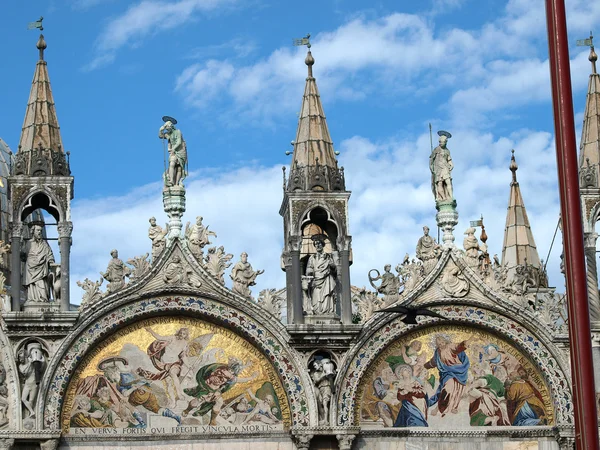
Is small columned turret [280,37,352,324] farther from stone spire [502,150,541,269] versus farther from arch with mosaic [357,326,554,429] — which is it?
stone spire [502,150,541,269]

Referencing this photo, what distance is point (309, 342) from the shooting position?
21.2m

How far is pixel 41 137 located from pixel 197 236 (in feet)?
9.54

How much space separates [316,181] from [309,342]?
2583mm

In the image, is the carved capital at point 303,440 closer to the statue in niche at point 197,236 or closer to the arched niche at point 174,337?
the arched niche at point 174,337

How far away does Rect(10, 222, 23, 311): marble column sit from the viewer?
68.0 ft

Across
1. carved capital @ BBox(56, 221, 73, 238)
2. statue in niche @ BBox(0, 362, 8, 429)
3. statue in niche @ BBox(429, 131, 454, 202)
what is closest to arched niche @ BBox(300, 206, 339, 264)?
statue in niche @ BBox(429, 131, 454, 202)

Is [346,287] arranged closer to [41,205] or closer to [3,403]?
[41,205]

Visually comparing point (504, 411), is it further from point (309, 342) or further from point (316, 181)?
point (316, 181)

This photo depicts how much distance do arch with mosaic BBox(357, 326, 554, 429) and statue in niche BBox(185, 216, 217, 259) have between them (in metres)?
Result: 3.21

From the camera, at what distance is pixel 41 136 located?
2167cm

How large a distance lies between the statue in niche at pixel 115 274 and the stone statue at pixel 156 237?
495mm

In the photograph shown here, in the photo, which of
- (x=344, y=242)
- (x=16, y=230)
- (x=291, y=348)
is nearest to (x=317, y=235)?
(x=344, y=242)

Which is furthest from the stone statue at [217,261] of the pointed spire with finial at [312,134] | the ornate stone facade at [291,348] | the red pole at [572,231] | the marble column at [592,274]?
the red pole at [572,231]

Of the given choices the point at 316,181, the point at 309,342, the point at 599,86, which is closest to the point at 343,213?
the point at 316,181
